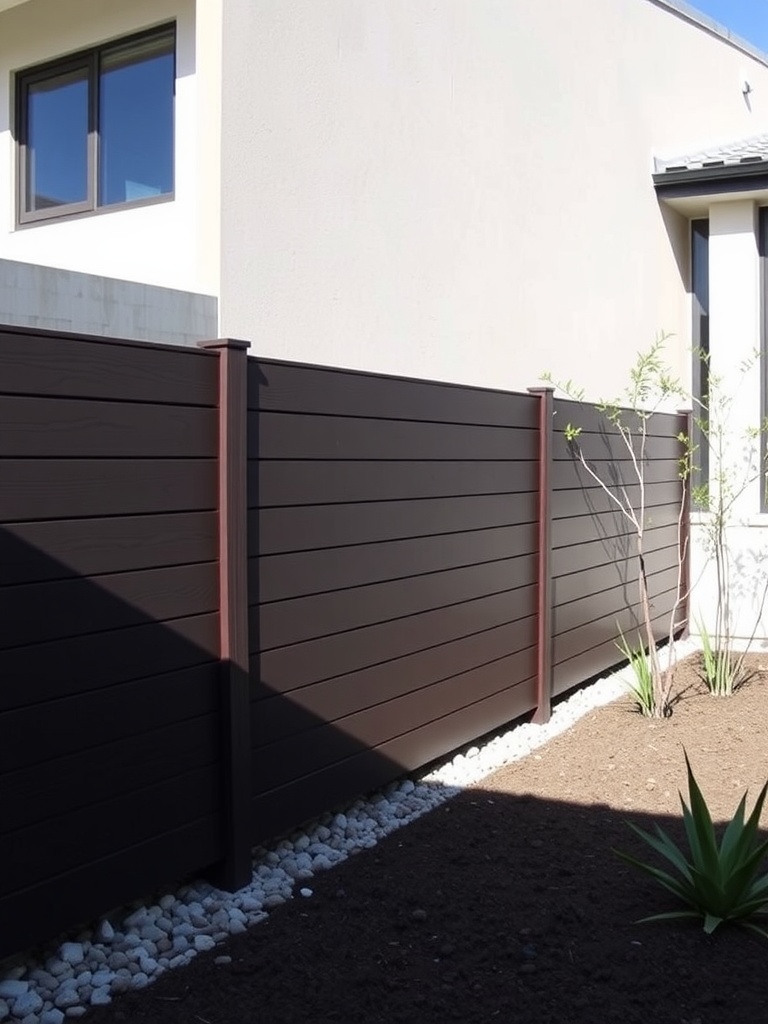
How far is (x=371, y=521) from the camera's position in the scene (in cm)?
504

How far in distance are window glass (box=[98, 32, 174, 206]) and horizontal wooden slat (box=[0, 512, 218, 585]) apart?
4.31 m

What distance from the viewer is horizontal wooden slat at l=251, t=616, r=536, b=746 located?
4.38 meters

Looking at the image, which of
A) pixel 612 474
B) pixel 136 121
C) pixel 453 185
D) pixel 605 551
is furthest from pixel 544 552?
pixel 136 121

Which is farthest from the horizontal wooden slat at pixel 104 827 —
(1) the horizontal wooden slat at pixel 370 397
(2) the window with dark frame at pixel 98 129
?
(2) the window with dark frame at pixel 98 129

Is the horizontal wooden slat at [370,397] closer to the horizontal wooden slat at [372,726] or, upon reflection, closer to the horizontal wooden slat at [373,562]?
the horizontal wooden slat at [373,562]

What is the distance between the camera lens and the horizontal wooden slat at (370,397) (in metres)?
4.34

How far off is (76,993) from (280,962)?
666mm

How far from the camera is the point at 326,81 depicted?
6582 mm

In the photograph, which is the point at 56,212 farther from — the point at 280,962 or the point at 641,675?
the point at 280,962

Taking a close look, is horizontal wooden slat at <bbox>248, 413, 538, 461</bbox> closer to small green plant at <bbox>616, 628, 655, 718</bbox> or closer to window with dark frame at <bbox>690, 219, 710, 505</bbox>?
small green plant at <bbox>616, 628, 655, 718</bbox>

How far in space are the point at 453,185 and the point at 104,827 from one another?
5633mm

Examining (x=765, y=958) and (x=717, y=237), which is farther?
(x=717, y=237)

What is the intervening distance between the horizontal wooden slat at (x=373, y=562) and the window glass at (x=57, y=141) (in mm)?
4178

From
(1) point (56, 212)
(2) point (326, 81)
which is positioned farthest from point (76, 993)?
(1) point (56, 212)
